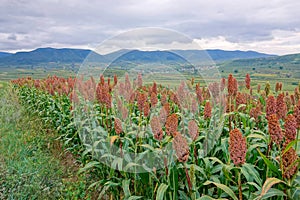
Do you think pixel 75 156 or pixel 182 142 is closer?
pixel 182 142

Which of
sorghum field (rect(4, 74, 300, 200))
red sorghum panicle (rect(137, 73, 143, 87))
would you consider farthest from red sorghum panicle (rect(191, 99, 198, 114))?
red sorghum panicle (rect(137, 73, 143, 87))

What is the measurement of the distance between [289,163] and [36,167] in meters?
5.43

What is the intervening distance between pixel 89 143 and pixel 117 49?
1.90 meters

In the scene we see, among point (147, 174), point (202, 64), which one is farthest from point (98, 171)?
point (202, 64)

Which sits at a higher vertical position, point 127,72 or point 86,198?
point 127,72

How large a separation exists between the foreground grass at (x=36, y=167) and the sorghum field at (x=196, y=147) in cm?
45

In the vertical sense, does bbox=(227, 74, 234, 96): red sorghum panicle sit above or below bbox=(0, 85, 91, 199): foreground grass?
above

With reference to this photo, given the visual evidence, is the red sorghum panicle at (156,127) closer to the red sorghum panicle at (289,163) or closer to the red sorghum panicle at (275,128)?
the red sorghum panicle at (275,128)

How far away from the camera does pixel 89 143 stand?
5664 mm

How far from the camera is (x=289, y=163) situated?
2.32 metres

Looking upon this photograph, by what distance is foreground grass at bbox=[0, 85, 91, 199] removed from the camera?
5.23 metres

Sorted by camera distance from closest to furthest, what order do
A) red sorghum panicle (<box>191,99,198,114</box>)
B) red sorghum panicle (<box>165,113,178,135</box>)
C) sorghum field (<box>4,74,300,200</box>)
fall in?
sorghum field (<box>4,74,300,200</box>), red sorghum panicle (<box>165,113,178,135</box>), red sorghum panicle (<box>191,99,198,114</box>)

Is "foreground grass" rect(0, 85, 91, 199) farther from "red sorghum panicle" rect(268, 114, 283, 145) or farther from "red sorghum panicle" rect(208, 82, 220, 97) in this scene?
"red sorghum panicle" rect(268, 114, 283, 145)

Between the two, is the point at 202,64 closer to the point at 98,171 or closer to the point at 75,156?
the point at 98,171
